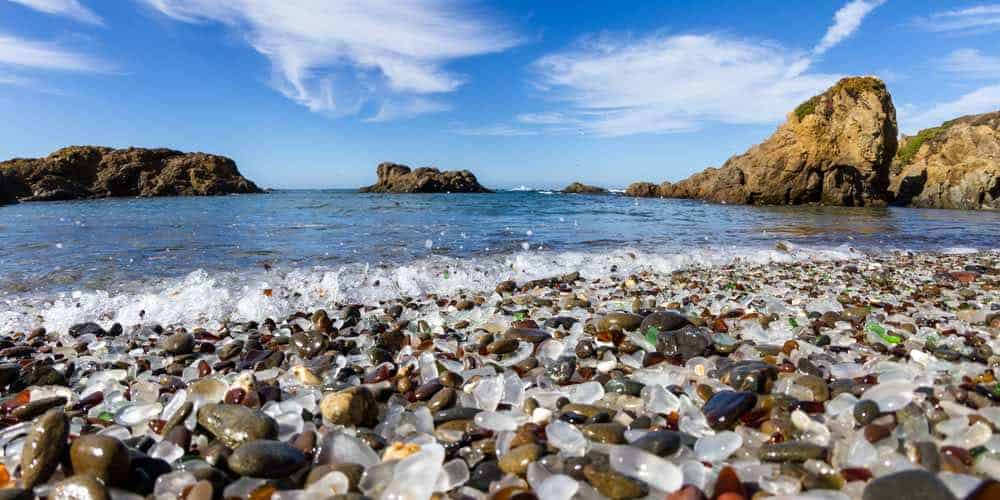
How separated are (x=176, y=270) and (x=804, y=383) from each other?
23.9ft

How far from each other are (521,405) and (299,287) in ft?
12.7

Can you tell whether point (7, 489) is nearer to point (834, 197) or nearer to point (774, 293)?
point (774, 293)

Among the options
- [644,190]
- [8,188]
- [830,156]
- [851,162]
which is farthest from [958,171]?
[8,188]

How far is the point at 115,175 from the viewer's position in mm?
58156

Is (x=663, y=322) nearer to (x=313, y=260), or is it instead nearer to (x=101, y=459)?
(x=101, y=459)

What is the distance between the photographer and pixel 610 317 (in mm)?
3670

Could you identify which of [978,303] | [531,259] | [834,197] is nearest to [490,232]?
[531,259]

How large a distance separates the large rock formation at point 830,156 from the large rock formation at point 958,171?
1.99 meters

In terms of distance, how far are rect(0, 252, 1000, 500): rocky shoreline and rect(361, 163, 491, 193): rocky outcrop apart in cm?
6730

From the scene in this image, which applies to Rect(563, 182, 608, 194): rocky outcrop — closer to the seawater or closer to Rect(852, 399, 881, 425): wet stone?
the seawater

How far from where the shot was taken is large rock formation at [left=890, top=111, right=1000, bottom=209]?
30125 millimetres

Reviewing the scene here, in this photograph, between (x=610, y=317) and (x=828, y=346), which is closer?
(x=828, y=346)

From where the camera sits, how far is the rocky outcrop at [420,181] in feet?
230

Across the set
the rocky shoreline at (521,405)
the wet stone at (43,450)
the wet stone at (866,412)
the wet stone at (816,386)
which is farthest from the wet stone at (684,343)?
the wet stone at (43,450)
